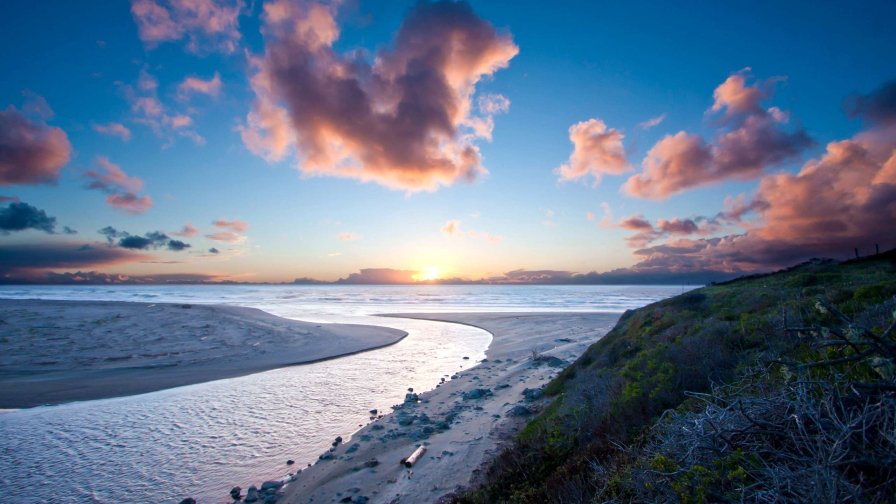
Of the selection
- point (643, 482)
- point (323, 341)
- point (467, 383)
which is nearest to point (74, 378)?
point (323, 341)

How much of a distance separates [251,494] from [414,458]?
2.95 metres

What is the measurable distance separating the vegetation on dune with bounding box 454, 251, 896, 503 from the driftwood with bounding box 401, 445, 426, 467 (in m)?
1.96

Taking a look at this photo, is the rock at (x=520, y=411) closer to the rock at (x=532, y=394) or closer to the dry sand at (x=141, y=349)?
the rock at (x=532, y=394)

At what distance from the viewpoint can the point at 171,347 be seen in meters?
21.1

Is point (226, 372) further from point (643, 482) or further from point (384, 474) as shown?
point (643, 482)

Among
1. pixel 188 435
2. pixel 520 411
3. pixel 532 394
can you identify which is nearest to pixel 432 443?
pixel 520 411

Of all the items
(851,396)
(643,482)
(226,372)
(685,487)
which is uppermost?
(851,396)

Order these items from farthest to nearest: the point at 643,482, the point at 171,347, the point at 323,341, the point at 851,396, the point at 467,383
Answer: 1. the point at 323,341
2. the point at 171,347
3. the point at 467,383
4. the point at 643,482
5. the point at 851,396

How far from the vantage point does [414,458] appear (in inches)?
304

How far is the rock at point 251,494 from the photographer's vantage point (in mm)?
6805

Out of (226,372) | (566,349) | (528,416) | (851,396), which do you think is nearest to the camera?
(851,396)

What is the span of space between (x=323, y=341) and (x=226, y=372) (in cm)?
760

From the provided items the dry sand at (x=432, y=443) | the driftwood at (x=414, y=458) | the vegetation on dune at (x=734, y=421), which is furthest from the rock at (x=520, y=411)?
the driftwood at (x=414, y=458)

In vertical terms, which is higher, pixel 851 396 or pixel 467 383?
pixel 851 396
